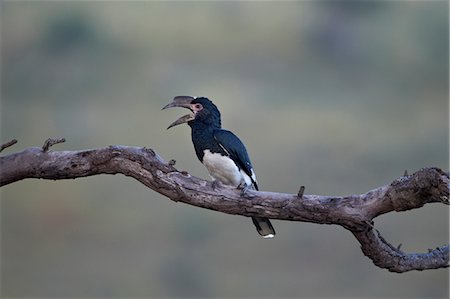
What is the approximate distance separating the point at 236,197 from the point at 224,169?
92 centimetres

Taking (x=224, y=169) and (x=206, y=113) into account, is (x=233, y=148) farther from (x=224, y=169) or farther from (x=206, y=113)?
(x=206, y=113)

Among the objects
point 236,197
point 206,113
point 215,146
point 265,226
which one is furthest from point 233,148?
point 236,197

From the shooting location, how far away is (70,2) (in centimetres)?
1745

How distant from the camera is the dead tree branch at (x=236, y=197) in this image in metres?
4.06

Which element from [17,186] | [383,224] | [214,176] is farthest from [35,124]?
Result: [214,176]

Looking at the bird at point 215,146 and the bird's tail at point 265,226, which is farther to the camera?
the bird at point 215,146

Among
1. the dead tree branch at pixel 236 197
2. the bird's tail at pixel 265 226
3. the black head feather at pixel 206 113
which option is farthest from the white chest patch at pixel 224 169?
the dead tree branch at pixel 236 197

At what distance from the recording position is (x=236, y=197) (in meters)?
4.23

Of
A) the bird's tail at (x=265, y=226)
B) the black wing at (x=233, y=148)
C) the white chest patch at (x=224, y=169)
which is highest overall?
the black wing at (x=233, y=148)

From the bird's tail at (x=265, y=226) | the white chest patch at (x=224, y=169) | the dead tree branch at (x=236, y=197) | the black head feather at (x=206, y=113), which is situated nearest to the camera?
the dead tree branch at (x=236, y=197)

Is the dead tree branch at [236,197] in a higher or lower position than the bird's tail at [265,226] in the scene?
lower

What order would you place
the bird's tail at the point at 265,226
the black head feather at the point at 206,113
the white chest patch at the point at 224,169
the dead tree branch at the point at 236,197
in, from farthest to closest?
1. the black head feather at the point at 206,113
2. the white chest patch at the point at 224,169
3. the bird's tail at the point at 265,226
4. the dead tree branch at the point at 236,197

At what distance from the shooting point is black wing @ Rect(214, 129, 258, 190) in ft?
16.8

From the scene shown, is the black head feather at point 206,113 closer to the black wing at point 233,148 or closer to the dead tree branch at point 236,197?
the black wing at point 233,148
